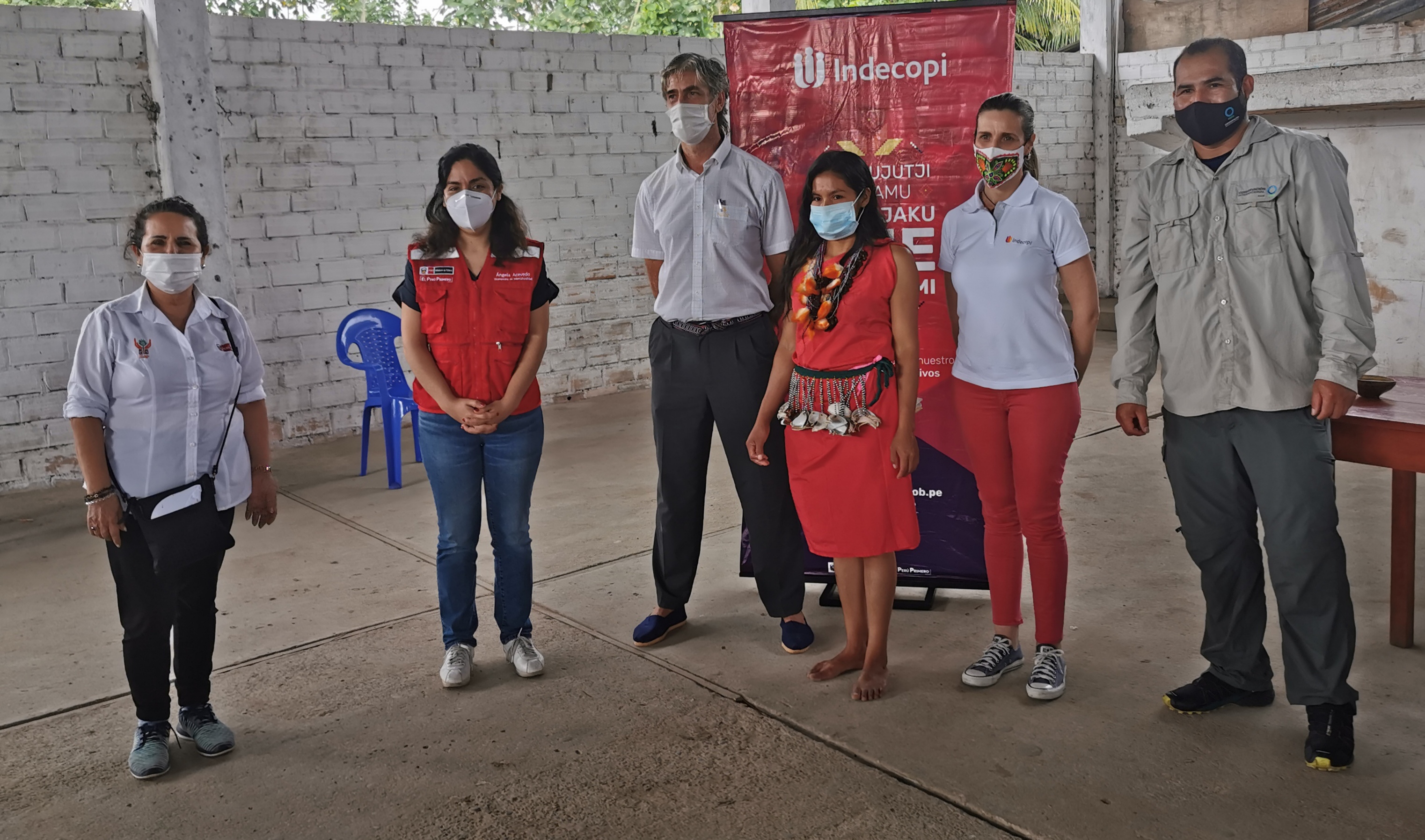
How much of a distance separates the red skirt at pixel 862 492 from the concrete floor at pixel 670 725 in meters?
0.40

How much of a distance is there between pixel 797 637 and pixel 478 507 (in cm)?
95

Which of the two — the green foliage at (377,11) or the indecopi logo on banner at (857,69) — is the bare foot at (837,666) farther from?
the green foliage at (377,11)

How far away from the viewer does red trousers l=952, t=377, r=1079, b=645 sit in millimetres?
2689

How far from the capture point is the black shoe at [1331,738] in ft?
7.65

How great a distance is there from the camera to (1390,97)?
17.4ft

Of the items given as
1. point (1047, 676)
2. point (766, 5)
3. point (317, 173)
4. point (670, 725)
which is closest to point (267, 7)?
point (766, 5)

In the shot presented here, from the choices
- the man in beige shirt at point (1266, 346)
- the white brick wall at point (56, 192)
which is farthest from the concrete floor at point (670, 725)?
the white brick wall at point (56, 192)

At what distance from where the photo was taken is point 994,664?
9.39ft

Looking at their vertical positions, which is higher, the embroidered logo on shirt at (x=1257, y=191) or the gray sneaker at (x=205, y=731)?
the embroidered logo on shirt at (x=1257, y=191)

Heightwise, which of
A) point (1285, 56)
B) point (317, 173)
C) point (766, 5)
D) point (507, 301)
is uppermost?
point (766, 5)

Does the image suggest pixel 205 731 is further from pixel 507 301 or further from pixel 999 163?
pixel 999 163

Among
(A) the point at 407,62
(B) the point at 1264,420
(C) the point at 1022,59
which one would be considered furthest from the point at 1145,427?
(C) the point at 1022,59

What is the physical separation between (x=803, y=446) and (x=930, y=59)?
124cm

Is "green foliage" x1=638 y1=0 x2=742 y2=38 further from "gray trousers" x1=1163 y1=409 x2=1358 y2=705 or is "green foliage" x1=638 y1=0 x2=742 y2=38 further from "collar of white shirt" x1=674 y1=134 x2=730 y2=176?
"gray trousers" x1=1163 y1=409 x2=1358 y2=705
